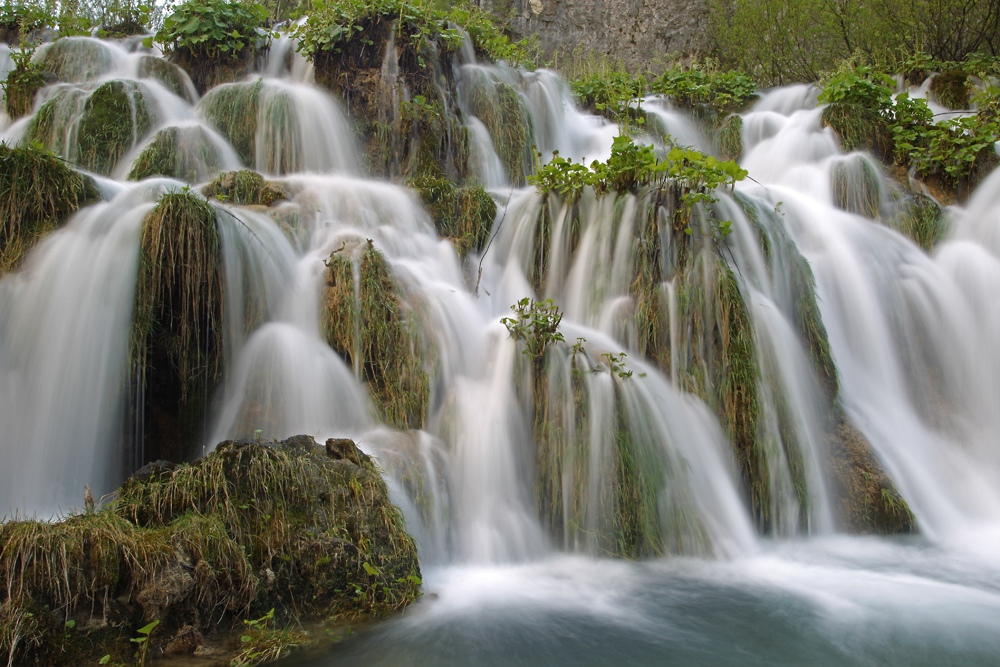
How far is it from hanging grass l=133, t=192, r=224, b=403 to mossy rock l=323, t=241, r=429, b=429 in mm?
837

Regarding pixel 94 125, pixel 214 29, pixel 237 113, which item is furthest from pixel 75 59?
pixel 237 113

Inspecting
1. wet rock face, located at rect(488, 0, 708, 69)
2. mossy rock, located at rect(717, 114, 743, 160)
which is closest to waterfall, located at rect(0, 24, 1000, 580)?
mossy rock, located at rect(717, 114, 743, 160)

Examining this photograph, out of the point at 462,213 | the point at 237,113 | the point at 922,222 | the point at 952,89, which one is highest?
the point at 952,89

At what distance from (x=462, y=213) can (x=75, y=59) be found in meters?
5.76

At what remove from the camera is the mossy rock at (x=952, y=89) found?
925cm

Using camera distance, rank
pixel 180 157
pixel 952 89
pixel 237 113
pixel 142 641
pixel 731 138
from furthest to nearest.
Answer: pixel 731 138
pixel 952 89
pixel 237 113
pixel 180 157
pixel 142 641

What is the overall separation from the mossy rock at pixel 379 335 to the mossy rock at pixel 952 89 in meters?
8.37

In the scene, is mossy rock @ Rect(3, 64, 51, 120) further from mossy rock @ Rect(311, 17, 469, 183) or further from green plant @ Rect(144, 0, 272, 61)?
mossy rock @ Rect(311, 17, 469, 183)

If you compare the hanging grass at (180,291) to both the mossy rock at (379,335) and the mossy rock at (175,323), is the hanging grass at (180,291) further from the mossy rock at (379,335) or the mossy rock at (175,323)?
the mossy rock at (379,335)

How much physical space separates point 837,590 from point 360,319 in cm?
351

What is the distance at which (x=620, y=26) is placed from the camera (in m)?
15.1

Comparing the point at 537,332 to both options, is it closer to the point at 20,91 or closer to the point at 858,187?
the point at 858,187

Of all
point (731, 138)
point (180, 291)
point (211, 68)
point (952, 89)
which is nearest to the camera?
point (180, 291)

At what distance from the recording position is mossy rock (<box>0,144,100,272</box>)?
15.7 ft
